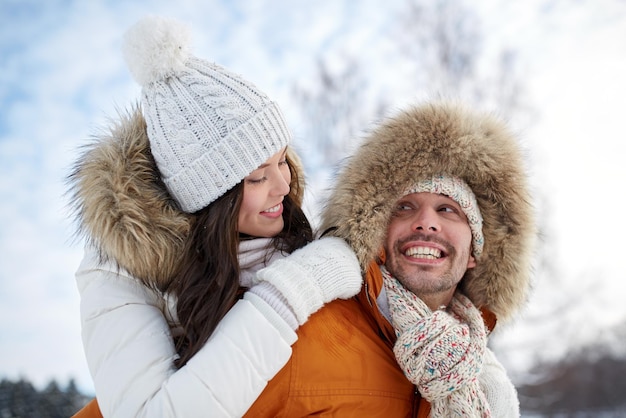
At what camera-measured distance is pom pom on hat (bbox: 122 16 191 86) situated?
228 centimetres

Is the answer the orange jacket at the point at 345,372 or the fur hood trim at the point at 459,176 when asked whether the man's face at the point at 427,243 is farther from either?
the orange jacket at the point at 345,372

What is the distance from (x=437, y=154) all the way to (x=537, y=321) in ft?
21.0

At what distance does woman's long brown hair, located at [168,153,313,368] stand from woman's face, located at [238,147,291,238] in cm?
5

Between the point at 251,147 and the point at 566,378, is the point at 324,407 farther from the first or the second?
the point at 566,378

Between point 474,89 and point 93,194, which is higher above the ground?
point 93,194

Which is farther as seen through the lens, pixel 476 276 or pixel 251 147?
pixel 476 276

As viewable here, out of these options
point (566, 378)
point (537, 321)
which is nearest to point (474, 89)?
point (537, 321)

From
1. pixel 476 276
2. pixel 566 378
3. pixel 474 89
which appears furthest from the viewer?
pixel 566 378

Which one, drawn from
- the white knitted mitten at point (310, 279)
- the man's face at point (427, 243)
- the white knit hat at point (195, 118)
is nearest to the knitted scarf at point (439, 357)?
the man's face at point (427, 243)

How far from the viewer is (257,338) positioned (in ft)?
5.76

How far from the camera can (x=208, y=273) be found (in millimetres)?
2145

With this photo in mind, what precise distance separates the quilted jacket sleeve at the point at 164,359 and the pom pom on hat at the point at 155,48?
35.4 inches

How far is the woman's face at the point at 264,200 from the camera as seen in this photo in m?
2.26

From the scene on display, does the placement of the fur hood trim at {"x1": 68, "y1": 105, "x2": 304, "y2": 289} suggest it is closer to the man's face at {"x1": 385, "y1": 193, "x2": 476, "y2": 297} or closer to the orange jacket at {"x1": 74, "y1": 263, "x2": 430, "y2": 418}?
the orange jacket at {"x1": 74, "y1": 263, "x2": 430, "y2": 418}
